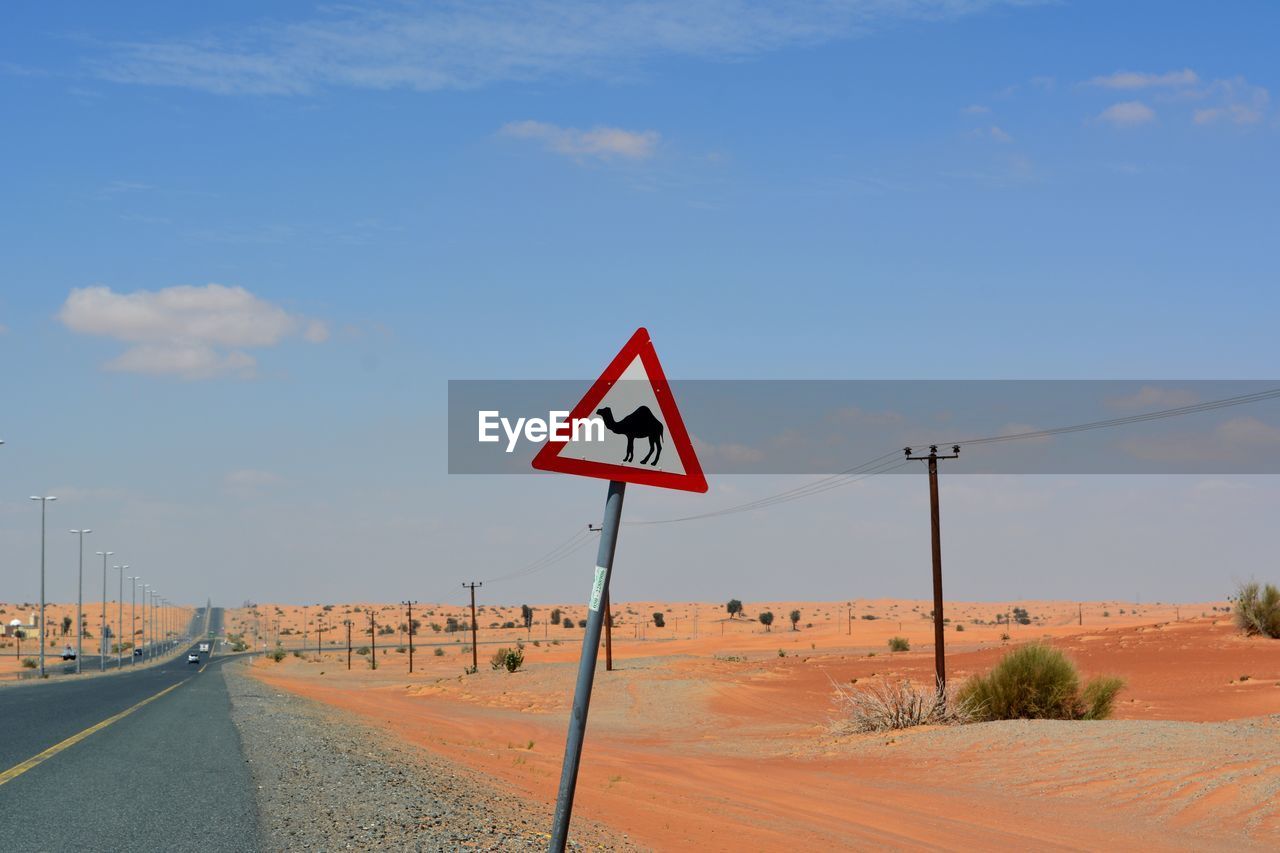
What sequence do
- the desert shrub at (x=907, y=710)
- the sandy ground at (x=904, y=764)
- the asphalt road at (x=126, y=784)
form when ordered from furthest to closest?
1. the desert shrub at (x=907, y=710)
2. the sandy ground at (x=904, y=764)
3. the asphalt road at (x=126, y=784)

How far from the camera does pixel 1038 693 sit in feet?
112

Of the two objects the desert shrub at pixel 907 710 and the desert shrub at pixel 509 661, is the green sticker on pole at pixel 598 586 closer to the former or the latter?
the desert shrub at pixel 907 710

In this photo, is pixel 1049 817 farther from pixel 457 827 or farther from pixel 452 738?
pixel 452 738

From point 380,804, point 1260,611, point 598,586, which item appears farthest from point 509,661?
point 598,586

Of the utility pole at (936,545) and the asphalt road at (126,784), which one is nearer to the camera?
the asphalt road at (126,784)

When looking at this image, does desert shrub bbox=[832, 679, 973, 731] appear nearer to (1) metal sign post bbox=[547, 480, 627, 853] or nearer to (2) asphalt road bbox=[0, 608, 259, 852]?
(2) asphalt road bbox=[0, 608, 259, 852]

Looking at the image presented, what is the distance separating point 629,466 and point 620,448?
108mm

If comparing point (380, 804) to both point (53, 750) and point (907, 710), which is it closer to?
point (53, 750)

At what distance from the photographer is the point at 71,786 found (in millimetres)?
14445

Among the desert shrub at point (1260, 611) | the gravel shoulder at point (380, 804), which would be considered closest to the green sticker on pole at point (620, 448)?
the gravel shoulder at point (380, 804)

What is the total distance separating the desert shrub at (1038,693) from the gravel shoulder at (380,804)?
18918 millimetres

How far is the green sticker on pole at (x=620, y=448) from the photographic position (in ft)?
20.4

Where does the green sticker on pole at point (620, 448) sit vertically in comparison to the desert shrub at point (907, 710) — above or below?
above

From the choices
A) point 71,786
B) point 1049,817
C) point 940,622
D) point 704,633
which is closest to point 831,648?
point 704,633
